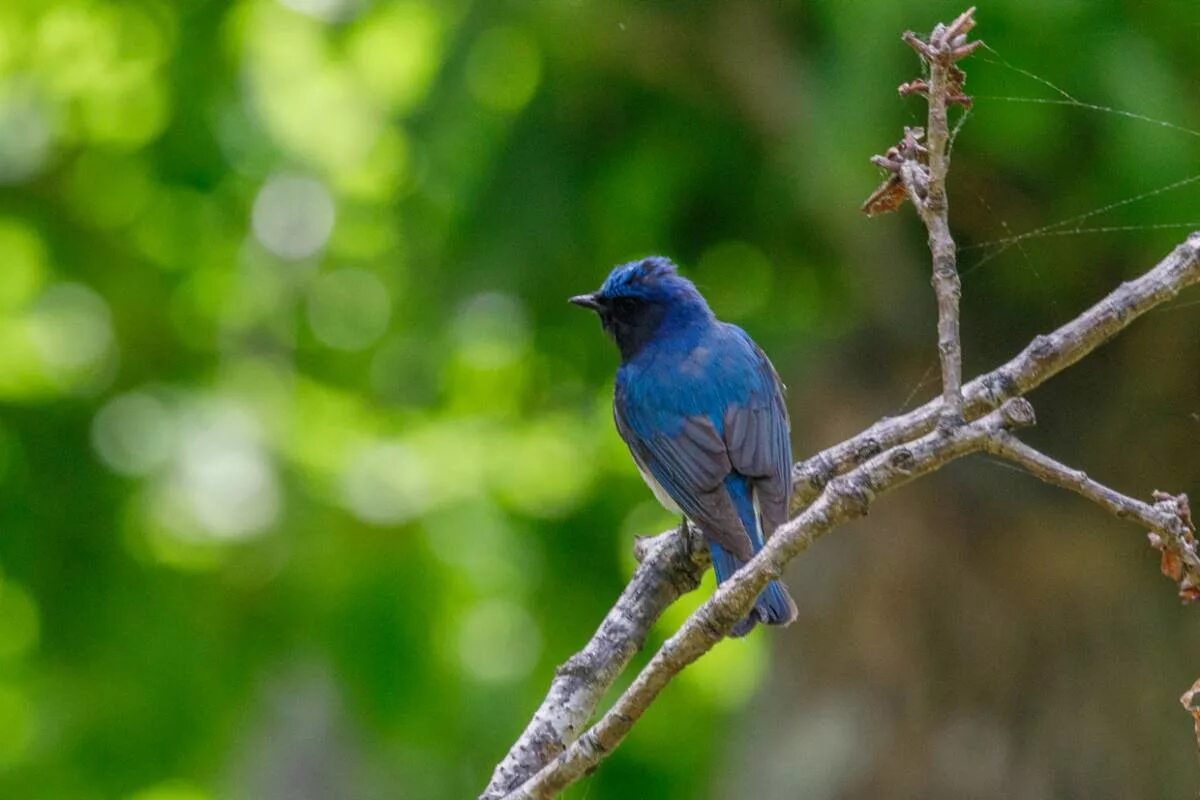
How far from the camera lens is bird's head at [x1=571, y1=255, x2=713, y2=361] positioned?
4625 mm

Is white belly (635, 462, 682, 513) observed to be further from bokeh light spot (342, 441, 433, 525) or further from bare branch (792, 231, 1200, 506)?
bokeh light spot (342, 441, 433, 525)

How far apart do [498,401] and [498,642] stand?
0.97 meters

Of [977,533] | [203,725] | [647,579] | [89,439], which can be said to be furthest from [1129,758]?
[89,439]

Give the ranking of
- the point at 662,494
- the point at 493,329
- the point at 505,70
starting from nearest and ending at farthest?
the point at 662,494 → the point at 505,70 → the point at 493,329

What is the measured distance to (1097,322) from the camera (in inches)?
91.4

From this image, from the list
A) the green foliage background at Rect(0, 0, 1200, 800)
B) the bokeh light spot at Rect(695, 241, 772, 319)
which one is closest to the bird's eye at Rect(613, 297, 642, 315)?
the green foliage background at Rect(0, 0, 1200, 800)

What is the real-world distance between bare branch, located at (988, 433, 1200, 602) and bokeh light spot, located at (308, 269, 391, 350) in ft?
14.3

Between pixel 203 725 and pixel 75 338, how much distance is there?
1.57m

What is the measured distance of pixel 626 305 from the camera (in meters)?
4.68

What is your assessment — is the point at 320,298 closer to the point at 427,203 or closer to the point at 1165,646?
the point at 427,203

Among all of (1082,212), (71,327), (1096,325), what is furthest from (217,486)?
(1096,325)

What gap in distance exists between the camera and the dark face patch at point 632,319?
4641 millimetres

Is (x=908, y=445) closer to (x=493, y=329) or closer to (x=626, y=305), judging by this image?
(x=626, y=305)

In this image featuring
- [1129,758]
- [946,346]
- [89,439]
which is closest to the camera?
[946,346]
